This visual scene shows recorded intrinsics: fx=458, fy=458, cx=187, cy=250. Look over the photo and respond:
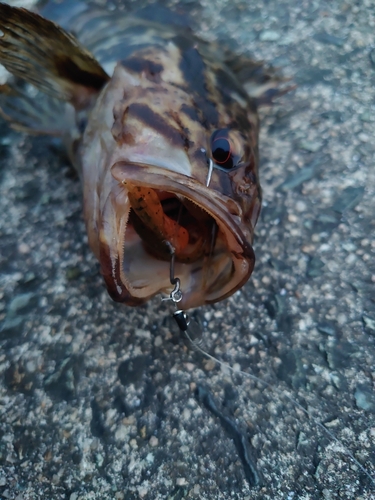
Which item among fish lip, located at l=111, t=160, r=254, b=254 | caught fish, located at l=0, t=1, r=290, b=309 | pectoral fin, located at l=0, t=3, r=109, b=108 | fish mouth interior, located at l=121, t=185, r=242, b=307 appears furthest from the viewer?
pectoral fin, located at l=0, t=3, r=109, b=108

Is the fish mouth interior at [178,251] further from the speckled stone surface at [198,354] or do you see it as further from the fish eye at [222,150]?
the speckled stone surface at [198,354]

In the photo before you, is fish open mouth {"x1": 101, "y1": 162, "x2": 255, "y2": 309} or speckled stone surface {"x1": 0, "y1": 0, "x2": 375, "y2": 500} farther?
speckled stone surface {"x1": 0, "y1": 0, "x2": 375, "y2": 500}

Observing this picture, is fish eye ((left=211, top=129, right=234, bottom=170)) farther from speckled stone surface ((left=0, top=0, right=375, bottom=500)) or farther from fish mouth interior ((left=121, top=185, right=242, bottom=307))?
speckled stone surface ((left=0, top=0, right=375, bottom=500))

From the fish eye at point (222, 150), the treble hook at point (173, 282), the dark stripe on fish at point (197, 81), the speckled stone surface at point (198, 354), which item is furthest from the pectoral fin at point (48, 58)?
the treble hook at point (173, 282)

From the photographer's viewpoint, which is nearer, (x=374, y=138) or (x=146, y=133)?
(x=146, y=133)

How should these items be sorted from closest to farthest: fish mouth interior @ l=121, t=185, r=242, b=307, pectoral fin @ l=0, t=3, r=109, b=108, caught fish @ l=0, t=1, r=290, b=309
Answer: caught fish @ l=0, t=1, r=290, b=309 < fish mouth interior @ l=121, t=185, r=242, b=307 < pectoral fin @ l=0, t=3, r=109, b=108

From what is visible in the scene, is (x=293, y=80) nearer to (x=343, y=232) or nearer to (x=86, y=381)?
(x=343, y=232)

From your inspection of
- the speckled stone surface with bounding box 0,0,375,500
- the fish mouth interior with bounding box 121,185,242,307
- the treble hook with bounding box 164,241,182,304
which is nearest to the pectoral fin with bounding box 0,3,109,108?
the speckled stone surface with bounding box 0,0,375,500

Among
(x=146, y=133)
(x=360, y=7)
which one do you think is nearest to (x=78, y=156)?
(x=146, y=133)

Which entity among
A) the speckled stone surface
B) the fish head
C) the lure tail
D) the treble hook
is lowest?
the speckled stone surface
